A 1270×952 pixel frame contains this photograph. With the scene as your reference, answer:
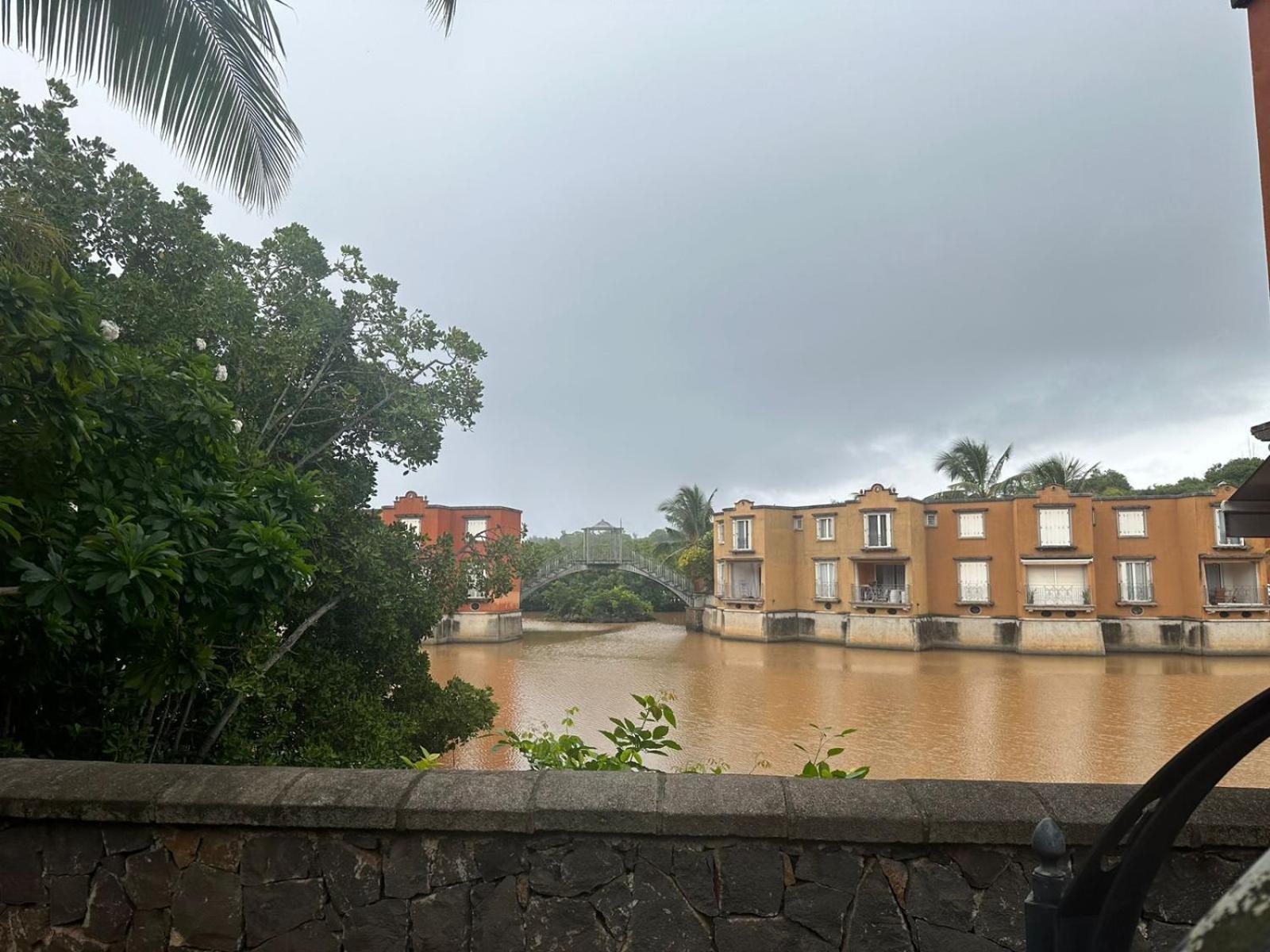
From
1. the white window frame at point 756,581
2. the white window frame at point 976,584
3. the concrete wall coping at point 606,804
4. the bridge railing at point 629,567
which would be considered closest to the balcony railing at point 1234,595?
the white window frame at point 976,584

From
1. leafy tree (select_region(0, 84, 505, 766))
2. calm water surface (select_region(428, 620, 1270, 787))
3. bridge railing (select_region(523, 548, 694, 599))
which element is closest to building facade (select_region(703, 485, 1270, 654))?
calm water surface (select_region(428, 620, 1270, 787))

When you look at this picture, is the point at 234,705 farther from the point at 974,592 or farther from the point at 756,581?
the point at 756,581

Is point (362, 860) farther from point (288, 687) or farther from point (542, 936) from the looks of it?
point (288, 687)

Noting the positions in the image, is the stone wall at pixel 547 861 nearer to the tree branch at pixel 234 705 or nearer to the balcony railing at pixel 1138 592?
the tree branch at pixel 234 705

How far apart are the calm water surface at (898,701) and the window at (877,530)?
4.72m

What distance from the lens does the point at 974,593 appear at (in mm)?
30891

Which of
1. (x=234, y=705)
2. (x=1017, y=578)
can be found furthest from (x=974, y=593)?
(x=234, y=705)

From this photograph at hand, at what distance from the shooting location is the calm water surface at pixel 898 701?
14297 mm

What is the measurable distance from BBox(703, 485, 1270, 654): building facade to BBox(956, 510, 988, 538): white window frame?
0.07 m

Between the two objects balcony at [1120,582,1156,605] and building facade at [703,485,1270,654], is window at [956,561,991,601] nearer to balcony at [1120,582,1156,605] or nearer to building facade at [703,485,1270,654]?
building facade at [703,485,1270,654]

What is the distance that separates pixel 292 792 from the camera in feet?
7.61

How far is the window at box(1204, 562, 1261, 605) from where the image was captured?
27.9 m

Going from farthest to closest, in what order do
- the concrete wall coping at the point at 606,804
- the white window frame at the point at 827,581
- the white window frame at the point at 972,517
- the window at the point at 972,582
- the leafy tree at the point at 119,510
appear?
the white window frame at the point at 827,581
the white window frame at the point at 972,517
the window at the point at 972,582
the leafy tree at the point at 119,510
the concrete wall coping at the point at 606,804

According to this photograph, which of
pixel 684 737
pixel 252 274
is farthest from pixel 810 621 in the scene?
pixel 252 274
